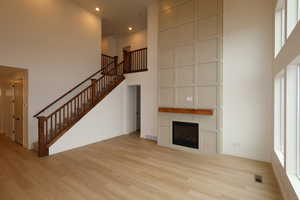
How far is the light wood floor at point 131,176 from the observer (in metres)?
2.47

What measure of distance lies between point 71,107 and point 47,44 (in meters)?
2.41

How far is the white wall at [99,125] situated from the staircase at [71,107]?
15 centimetres

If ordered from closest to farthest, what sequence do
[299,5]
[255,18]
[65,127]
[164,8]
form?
[299,5] < [255,18] < [65,127] < [164,8]

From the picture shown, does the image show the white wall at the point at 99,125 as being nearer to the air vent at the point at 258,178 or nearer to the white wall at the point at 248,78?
the white wall at the point at 248,78

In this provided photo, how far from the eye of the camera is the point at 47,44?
529cm

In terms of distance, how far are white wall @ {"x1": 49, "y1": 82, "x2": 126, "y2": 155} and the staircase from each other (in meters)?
0.15

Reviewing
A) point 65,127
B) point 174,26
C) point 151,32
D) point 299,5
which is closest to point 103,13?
point 151,32

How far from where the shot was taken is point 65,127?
474cm

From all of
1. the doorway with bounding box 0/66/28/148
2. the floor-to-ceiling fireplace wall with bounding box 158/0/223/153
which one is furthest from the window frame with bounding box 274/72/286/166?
the doorway with bounding box 0/66/28/148

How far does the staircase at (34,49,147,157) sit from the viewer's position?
4270 millimetres

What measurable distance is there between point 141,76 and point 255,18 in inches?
155

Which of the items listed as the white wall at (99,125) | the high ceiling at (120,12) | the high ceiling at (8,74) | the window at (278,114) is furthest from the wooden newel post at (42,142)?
the window at (278,114)

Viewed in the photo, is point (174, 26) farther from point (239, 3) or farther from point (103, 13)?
point (103, 13)

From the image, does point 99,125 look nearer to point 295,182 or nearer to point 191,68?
point 191,68
